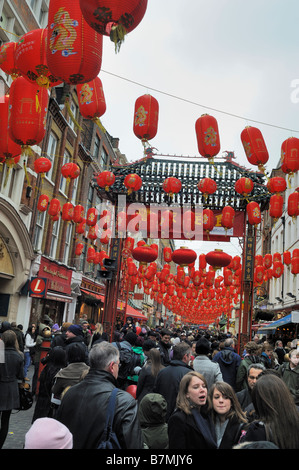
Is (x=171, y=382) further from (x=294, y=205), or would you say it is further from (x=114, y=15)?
(x=294, y=205)

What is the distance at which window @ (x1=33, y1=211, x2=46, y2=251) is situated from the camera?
18.9 meters

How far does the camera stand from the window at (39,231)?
18.9 meters

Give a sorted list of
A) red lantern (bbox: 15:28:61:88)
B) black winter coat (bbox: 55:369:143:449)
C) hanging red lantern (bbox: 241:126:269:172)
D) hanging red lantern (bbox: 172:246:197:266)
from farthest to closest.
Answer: hanging red lantern (bbox: 172:246:197:266) → hanging red lantern (bbox: 241:126:269:172) → red lantern (bbox: 15:28:61:88) → black winter coat (bbox: 55:369:143:449)

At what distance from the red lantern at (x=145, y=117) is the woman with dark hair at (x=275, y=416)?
632cm

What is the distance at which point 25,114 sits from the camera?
6.13 meters

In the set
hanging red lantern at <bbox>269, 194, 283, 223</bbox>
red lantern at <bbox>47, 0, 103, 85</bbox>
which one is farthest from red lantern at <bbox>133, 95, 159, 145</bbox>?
hanging red lantern at <bbox>269, 194, 283, 223</bbox>

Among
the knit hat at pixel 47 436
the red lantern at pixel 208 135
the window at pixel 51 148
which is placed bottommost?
the knit hat at pixel 47 436

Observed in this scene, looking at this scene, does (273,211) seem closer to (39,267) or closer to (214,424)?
(214,424)

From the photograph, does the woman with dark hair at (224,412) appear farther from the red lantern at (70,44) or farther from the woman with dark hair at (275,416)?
the red lantern at (70,44)

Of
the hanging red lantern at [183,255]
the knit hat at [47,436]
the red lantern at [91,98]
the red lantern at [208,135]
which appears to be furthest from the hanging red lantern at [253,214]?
the knit hat at [47,436]

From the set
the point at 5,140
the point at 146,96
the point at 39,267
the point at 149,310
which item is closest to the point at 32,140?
the point at 5,140

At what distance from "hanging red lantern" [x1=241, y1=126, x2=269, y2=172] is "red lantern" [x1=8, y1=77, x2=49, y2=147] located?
16.1ft

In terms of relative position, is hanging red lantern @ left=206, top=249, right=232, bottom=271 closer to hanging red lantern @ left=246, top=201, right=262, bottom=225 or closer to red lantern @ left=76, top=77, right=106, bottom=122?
hanging red lantern @ left=246, top=201, right=262, bottom=225
